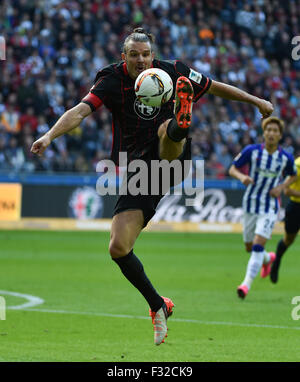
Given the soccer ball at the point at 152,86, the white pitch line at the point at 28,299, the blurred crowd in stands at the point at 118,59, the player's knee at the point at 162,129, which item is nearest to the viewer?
the soccer ball at the point at 152,86

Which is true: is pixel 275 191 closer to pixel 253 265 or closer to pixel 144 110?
pixel 253 265

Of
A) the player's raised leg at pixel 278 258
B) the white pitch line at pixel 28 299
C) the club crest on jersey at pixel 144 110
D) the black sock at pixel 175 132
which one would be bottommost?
the white pitch line at pixel 28 299

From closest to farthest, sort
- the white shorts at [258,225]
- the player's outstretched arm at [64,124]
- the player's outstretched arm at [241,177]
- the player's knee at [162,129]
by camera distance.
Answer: the player's outstretched arm at [64,124]
the player's knee at [162,129]
the player's outstretched arm at [241,177]
the white shorts at [258,225]

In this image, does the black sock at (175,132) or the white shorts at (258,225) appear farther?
the white shorts at (258,225)

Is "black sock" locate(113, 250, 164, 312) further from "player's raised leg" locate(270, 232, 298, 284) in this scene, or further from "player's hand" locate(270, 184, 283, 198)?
"player's raised leg" locate(270, 232, 298, 284)

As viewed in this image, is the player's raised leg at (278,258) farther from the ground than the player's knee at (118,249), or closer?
closer

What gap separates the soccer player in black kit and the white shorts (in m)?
4.31

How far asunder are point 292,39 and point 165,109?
79.0 ft

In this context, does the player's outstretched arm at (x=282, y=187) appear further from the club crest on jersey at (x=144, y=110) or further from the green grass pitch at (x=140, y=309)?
the club crest on jersey at (x=144, y=110)

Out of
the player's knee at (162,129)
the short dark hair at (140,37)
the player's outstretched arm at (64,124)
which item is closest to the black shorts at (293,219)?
the player's knee at (162,129)

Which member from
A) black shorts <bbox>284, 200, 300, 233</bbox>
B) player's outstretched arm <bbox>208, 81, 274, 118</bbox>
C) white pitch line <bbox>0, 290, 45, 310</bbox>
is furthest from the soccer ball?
black shorts <bbox>284, 200, 300, 233</bbox>

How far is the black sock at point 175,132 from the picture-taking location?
6.25 metres

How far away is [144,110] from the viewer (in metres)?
6.91

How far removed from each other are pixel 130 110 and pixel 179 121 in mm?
884
